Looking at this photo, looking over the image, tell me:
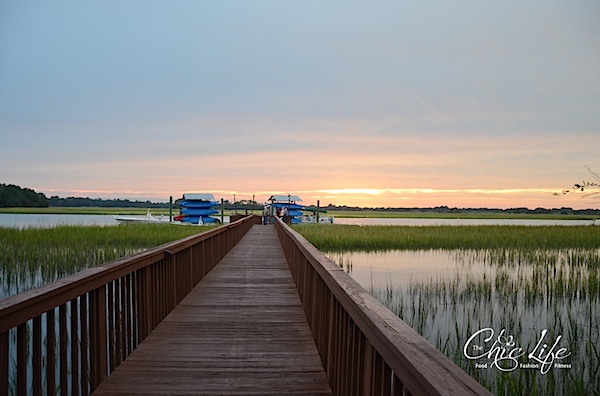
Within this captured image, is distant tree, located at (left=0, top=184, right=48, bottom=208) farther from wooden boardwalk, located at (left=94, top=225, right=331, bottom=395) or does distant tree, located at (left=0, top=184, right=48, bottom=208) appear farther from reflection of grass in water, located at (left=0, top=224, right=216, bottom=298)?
wooden boardwalk, located at (left=94, top=225, right=331, bottom=395)

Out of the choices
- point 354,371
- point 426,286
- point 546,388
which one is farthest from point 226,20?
point 354,371

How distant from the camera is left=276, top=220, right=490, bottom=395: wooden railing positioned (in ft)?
5.00

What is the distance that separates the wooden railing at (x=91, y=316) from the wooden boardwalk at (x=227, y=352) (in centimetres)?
17

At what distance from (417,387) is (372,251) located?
63.8 feet

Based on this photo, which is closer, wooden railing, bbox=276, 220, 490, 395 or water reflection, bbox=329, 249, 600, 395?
wooden railing, bbox=276, 220, 490, 395

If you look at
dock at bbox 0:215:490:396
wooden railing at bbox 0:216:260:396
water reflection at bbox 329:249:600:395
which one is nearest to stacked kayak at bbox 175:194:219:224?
water reflection at bbox 329:249:600:395

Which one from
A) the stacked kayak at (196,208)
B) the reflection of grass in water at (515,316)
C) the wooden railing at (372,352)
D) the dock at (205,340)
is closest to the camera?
the wooden railing at (372,352)

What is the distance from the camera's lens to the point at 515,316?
8750mm

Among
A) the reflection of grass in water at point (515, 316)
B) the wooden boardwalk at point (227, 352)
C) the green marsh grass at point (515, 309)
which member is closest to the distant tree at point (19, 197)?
the green marsh grass at point (515, 309)

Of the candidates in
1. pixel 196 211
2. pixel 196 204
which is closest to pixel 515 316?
pixel 196 211

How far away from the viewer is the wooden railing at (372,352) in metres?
1.52

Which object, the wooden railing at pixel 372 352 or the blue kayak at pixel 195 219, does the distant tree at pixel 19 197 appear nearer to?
the blue kayak at pixel 195 219

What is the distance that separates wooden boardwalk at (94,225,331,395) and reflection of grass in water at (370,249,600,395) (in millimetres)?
2069

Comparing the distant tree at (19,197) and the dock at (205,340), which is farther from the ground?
the distant tree at (19,197)
